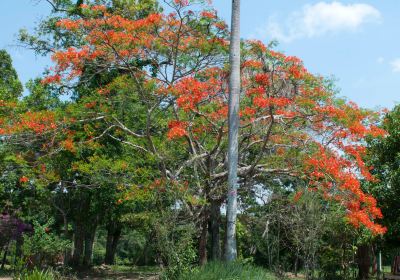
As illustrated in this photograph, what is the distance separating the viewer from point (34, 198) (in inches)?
850

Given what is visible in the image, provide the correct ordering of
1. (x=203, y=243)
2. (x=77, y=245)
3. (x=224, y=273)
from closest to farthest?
1. (x=224, y=273)
2. (x=203, y=243)
3. (x=77, y=245)

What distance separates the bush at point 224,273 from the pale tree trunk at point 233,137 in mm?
1301

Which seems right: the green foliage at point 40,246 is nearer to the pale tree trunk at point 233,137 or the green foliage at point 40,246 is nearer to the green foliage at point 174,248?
the green foliage at point 174,248

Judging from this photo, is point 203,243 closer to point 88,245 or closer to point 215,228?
point 215,228

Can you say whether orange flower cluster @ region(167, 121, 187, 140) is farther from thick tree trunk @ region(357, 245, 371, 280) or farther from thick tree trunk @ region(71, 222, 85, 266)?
thick tree trunk @ region(71, 222, 85, 266)

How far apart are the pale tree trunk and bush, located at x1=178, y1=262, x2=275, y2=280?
130 centimetres

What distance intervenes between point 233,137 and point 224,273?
3491 millimetres

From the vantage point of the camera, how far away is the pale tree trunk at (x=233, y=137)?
1029cm

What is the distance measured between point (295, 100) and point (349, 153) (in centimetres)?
224

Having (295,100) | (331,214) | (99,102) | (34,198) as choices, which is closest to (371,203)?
(331,214)

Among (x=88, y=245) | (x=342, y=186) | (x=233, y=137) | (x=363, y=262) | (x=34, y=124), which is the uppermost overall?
(x=34, y=124)

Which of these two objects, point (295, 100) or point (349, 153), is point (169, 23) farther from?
point (349, 153)

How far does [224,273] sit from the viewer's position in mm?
7895

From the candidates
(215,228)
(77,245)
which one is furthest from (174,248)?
(77,245)
